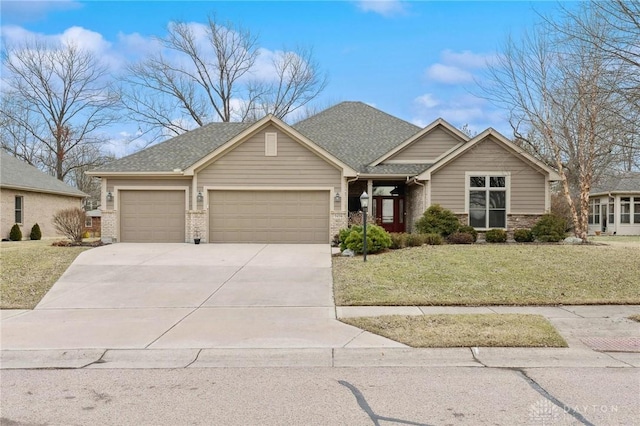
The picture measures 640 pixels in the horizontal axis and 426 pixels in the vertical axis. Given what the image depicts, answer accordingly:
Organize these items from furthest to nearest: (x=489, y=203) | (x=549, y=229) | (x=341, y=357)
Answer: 1. (x=489, y=203)
2. (x=549, y=229)
3. (x=341, y=357)

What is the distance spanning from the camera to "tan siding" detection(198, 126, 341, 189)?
58.5ft

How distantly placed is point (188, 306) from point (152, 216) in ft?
34.4

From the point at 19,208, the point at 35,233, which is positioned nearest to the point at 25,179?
the point at 19,208

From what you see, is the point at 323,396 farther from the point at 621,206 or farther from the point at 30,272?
the point at 621,206

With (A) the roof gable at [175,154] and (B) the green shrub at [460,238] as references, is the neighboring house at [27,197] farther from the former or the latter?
(B) the green shrub at [460,238]

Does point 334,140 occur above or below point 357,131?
below

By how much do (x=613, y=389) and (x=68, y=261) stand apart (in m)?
13.3

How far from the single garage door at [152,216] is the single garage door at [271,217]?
1416 millimetres

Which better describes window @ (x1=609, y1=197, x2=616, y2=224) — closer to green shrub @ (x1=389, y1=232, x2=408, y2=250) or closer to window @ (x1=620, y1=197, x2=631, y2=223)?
window @ (x1=620, y1=197, x2=631, y2=223)

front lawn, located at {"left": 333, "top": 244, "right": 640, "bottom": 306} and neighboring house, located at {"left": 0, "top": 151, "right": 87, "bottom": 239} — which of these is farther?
neighboring house, located at {"left": 0, "top": 151, "right": 87, "bottom": 239}

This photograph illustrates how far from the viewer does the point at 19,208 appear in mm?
24328

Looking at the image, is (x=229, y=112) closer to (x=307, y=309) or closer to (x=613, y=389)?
(x=307, y=309)

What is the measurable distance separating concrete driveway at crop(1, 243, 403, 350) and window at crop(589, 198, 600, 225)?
27.7 meters

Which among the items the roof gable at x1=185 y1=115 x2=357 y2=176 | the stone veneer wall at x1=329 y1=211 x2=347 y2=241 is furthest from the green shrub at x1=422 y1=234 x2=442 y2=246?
the roof gable at x1=185 y1=115 x2=357 y2=176
